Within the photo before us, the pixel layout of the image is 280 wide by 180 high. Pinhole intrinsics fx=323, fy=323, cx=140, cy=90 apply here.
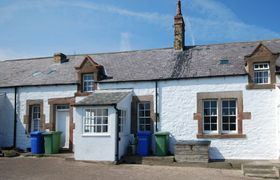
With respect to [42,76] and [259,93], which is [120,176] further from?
[42,76]

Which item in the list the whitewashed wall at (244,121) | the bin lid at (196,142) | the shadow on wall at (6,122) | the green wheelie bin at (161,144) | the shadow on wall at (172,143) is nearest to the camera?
the bin lid at (196,142)

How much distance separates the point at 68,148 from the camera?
19.2 meters

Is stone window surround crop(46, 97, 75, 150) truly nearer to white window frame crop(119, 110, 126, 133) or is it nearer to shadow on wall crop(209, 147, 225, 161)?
white window frame crop(119, 110, 126, 133)

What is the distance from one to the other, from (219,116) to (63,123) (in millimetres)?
9317

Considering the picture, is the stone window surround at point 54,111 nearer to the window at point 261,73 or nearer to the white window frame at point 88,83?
the white window frame at point 88,83

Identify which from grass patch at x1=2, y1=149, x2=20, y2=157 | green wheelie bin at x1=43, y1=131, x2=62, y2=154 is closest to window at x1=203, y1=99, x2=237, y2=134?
green wheelie bin at x1=43, y1=131, x2=62, y2=154

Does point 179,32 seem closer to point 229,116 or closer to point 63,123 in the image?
point 229,116

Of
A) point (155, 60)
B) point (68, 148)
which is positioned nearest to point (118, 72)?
point (155, 60)

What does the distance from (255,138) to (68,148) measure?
1056 cm

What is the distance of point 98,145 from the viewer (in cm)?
1617

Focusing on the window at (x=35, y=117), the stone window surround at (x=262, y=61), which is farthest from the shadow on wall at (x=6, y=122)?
the stone window surround at (x=262, y=61)

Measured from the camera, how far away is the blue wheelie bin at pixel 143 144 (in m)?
16.8

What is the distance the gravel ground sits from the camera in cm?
1230

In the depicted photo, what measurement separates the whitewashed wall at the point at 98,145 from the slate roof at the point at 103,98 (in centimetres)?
49
